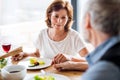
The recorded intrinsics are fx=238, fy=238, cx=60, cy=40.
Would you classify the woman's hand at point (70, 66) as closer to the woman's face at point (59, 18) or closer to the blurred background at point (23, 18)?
the woman's face at point (59, 18)

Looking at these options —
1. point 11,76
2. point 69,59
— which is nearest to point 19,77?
point 11,76

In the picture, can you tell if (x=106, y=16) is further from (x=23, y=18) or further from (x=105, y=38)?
(x=23, y=18)

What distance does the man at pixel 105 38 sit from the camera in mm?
830

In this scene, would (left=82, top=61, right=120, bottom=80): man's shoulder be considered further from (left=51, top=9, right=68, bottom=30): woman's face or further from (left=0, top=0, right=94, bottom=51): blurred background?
(left=0, top=0, right=94, bottom=51): blurred background

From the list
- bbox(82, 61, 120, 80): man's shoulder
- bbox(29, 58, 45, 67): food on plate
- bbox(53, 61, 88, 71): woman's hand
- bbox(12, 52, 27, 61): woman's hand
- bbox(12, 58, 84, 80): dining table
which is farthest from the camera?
bbox(12, 52, 27, 61): woman's hand

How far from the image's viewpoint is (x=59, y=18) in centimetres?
208

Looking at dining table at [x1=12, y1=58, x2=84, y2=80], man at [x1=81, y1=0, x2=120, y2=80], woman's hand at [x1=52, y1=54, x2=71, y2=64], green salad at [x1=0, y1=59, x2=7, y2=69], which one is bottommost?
dining table at [x1=12, y1=58, x2=84, y2=80]

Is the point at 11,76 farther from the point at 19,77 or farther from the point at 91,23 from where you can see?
the point at 91,23

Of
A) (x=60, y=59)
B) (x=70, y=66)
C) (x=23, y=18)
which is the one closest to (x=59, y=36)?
(x=60, y=59)

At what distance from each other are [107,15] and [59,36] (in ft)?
4.42

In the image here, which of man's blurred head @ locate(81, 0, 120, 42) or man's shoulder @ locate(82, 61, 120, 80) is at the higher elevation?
man's blurred head @ locate(81, 0, 120, 42)

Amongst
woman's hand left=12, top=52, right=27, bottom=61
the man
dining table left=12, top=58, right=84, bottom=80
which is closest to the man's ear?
the man

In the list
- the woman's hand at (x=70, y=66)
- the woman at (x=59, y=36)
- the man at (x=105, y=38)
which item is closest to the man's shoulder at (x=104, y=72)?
the man at (x=105, y=38)

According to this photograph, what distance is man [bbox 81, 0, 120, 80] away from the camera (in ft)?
2.72
